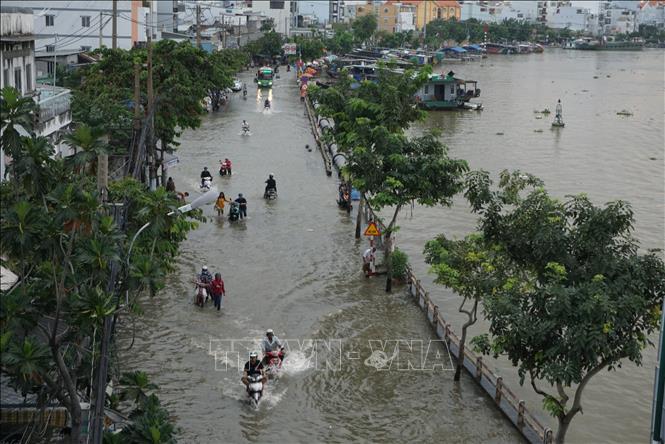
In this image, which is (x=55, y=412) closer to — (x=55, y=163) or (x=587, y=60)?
(x=55, y=163)

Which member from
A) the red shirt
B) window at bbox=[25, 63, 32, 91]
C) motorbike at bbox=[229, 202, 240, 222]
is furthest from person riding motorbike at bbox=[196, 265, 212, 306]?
motorbike at bbox=[229, 202, 240, 222]

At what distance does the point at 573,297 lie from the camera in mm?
13055

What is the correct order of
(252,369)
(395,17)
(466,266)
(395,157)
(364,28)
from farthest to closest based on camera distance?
(395,17) → (364,28) → (395,157) → (466,266) → (252,369)

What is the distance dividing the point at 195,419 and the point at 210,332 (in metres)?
4.13

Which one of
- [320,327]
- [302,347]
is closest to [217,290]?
[320,327]

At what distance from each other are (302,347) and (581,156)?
32.7 m

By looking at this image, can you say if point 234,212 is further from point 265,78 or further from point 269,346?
point 265,78

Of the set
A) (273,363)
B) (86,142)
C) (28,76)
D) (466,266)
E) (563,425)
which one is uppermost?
(86,142)

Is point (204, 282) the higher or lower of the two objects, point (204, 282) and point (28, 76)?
the lower

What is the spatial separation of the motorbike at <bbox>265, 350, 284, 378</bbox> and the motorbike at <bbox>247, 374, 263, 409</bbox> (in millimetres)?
1090

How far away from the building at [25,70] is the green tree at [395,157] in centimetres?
716

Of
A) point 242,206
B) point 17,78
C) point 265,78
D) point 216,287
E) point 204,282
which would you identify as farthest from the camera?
point 265,78

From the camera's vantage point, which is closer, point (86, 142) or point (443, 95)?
point (86, 142)

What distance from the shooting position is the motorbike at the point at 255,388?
54.5 ft
